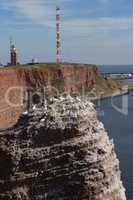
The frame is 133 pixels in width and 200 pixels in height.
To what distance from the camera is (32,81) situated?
80.6 metres

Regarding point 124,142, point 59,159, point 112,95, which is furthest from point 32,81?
point 59,159

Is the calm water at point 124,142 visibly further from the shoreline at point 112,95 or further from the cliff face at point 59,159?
the shoreline at point 112,95

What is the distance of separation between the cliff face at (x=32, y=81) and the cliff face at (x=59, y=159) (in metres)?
42.2

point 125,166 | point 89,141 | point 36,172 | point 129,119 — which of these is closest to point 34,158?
point 36,172

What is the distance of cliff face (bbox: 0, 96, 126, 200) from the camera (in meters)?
9.90

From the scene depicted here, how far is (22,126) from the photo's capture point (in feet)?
33.9

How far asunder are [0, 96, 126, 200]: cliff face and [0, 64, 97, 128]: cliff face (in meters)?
42.2

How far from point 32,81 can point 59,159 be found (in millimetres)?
70918

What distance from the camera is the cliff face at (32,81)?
202 feet

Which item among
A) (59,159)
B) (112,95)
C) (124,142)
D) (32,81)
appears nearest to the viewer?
(59,159)

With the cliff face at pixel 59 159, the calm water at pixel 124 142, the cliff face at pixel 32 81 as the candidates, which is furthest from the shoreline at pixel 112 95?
the cliff face at pixel 59 159

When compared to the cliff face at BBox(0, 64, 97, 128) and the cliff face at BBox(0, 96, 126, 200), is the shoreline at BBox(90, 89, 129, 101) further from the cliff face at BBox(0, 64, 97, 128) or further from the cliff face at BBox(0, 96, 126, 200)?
the cliff face at BBox(0, 96, 126, 200)

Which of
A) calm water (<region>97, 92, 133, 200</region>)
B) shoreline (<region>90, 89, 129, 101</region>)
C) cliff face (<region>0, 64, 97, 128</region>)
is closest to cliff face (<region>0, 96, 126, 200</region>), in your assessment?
calm water (<region>97, 92, 133, 200</region>)

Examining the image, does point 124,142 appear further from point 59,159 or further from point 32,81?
point 59,159
